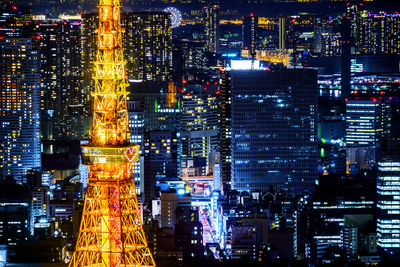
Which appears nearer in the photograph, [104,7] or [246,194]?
[104,7]

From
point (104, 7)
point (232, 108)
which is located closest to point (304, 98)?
point (232, 108)

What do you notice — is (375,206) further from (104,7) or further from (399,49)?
(399,49)

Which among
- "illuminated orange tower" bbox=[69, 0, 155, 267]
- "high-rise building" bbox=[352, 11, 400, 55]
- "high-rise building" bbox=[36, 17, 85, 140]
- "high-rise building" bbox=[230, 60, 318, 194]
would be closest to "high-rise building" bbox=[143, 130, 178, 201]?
"high-rise building" bbox=[230, 60, 318, 194]

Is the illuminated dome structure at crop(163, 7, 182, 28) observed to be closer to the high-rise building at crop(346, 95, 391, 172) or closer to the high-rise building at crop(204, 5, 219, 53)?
the high-rise building at crop(204, 5, 219, 53)

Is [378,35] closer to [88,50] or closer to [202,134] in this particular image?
[202,134]

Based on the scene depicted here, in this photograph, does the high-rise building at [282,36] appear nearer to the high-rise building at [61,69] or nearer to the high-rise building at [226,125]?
the high-rise building at [61,69]
